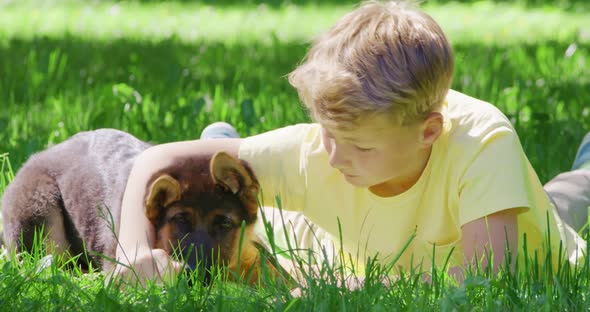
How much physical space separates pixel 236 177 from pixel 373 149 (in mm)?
528

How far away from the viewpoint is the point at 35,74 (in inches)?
270

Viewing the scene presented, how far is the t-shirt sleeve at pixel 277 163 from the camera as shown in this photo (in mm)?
3906

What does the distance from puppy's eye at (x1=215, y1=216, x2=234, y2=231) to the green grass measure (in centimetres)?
48

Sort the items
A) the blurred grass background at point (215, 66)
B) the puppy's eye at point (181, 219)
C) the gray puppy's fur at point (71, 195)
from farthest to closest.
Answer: the blurred grass background at point (215, 66), the gray puppy's fur at point (71, 195), the puppy's eye at point (181, 219)

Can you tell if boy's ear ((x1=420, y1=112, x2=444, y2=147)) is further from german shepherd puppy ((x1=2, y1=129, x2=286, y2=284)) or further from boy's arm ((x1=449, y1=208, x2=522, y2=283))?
german shepherd puppy ((x1=2, y1=129, x2=286, y2=284))

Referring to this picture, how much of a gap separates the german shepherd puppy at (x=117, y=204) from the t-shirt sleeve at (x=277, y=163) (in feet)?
0.28

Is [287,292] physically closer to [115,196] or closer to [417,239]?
[417,239]

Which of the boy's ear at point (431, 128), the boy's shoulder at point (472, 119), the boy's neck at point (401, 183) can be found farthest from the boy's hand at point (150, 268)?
the boy's shoulder at point (472, 119)

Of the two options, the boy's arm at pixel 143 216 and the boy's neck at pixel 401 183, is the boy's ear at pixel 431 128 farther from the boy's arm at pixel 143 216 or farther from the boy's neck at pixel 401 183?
the boy's arm at pixel 143 216

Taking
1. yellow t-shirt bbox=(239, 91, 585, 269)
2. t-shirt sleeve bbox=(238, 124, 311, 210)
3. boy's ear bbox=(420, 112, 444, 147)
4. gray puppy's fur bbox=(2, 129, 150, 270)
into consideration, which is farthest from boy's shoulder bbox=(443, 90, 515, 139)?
gray puppy's fur bbox=(2, 129, 150, 270)

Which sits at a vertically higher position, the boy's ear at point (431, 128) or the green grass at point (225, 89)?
the boy's ear at point (431, 128)

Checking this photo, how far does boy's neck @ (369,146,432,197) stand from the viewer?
3.78m

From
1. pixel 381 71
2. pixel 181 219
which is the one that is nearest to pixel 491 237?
pixel 381 71

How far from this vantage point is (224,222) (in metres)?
3.71
